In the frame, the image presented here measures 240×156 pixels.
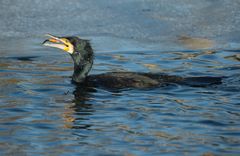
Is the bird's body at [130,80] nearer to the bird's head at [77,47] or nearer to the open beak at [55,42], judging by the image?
the bird's head at [77,47]

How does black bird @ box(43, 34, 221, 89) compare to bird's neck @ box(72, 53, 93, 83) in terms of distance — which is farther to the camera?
bird's neck @ box(72, 53, 93, 83)

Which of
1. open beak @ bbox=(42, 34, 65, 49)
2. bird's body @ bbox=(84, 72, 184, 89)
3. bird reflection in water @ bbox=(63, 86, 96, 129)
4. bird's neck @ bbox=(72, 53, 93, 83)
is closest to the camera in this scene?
bird reflection in water @ bbox=(63, 86, 96, 129)

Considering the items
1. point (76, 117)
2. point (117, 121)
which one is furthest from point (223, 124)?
point (76, 117)

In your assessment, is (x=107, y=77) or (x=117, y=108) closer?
(x=117, y=108)

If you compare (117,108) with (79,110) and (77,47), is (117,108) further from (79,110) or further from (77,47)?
(77,47)

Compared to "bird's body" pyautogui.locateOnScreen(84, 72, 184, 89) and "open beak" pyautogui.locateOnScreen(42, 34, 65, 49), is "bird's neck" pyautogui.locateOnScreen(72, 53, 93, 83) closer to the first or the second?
"bird's body" pyautogui.locateOnScreen(84, 72, 184, 89)

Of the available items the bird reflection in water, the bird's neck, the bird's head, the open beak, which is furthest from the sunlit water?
the open beak

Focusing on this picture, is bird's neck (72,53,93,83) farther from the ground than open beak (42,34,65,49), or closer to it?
closer to it

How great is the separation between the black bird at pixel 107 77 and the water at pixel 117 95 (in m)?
0.16

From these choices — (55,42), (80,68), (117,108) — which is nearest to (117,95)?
(117,108)

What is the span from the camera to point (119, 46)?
12.3m

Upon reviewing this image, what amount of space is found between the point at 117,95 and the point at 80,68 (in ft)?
3.67

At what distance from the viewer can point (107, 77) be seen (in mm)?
10125

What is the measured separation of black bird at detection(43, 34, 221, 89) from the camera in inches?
390
